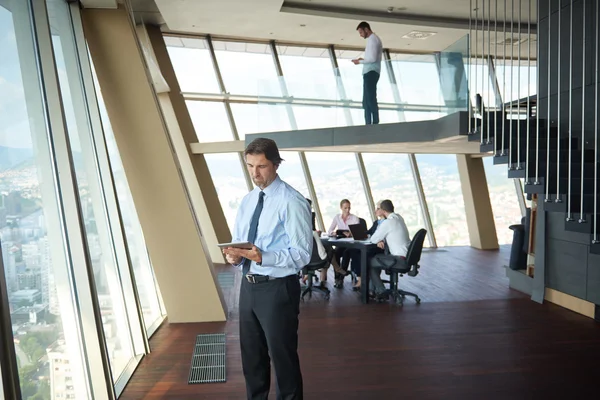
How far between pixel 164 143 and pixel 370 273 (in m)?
3.38

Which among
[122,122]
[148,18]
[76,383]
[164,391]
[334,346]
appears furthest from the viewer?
[148,18]

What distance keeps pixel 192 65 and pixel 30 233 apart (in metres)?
9.73

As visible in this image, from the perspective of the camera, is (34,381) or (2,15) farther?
(2,15)

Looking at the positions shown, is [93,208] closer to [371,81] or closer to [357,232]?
[357,232]

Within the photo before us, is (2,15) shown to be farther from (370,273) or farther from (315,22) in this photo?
(315,22)

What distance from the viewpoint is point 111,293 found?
14.9ft

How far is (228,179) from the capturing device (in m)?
12.6

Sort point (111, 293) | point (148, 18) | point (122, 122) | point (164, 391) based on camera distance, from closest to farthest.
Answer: point (164, 391) → point (111, 293) → point (122, 122) → point (148, 18)

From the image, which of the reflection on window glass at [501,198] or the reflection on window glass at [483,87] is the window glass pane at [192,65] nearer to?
the reflection on window glass at [483,87]

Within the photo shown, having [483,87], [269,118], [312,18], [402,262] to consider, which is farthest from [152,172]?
[312,18]

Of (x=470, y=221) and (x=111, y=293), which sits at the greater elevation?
(x=111, y=293)

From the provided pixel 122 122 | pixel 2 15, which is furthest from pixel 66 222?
pixel 122 122

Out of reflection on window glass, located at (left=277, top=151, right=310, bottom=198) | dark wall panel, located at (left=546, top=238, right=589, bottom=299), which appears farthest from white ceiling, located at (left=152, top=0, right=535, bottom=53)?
dark wall panel, located at (left=546, top=238, right=589, bottom=299)

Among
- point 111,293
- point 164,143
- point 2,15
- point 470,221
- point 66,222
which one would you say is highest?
point 2,15
